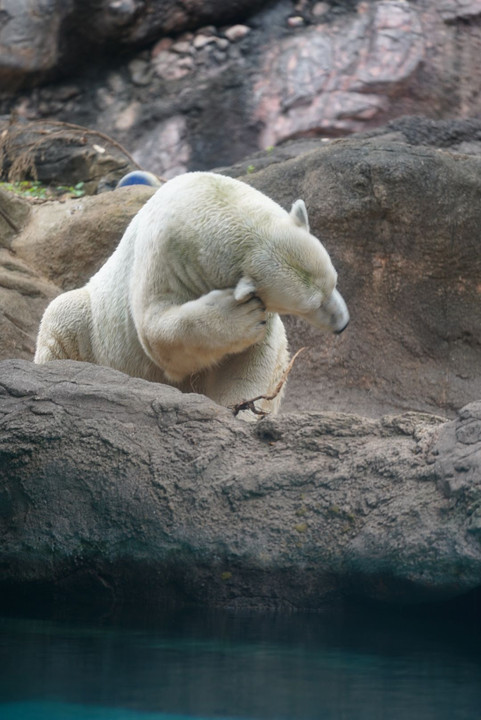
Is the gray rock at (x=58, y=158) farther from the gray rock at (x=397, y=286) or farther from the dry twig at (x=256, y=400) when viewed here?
the dry twig at (x=256, y=400)

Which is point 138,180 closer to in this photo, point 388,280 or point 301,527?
point 388,280

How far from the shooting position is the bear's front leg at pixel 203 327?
12.5 ft

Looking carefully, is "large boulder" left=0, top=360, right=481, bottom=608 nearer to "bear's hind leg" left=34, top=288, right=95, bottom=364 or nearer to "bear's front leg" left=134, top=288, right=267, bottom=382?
"bear's front leg" left=134, top=288, right=267, bottom=382

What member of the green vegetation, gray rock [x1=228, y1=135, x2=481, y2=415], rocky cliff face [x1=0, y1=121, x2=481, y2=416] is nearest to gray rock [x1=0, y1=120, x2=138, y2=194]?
the green vegetation

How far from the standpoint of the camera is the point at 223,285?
12.7 feet

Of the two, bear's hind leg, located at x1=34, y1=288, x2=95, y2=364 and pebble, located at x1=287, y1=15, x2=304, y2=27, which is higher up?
bear's hind leg, located at x1=34, y1=288, x2=95, y2=364

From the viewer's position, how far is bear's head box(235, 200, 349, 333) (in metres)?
3.78

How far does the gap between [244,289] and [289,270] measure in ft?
0.67

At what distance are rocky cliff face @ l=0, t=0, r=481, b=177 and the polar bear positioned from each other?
739 centimetres

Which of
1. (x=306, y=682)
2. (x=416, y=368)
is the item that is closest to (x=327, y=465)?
(x=306, y=682)

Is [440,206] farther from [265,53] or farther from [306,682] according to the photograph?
[265,53]

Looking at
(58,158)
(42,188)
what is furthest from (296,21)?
(42,188)

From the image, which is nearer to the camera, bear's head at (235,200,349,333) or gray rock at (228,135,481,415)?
bear's head at (235,200,349,333)

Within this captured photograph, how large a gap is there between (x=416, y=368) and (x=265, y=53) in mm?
6387
